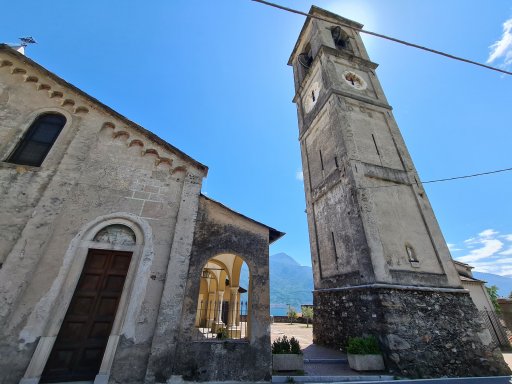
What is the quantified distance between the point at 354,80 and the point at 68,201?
54.7 ft

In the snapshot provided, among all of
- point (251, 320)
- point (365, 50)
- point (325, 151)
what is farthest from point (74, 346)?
point (365, 50)

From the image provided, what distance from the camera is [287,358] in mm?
6637

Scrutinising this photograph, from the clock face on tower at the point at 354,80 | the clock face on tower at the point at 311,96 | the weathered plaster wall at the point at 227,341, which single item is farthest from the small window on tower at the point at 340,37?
the weathered plaster wall at the point at 227,341

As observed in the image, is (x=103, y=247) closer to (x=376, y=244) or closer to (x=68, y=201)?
(x=68, y=201)

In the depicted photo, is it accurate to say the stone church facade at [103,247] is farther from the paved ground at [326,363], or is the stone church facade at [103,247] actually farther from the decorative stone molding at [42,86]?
the paved ground at [326,363]

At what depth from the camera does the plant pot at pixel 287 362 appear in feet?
21.4

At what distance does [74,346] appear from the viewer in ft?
17.6

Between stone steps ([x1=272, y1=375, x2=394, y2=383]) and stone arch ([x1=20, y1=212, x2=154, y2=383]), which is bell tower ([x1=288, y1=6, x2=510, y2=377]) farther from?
stone arch ([x1=20, y1=212, x2=154, y2=383])

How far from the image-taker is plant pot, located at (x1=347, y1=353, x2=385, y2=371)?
7.07 meters

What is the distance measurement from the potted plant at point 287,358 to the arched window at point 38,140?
8.85 m

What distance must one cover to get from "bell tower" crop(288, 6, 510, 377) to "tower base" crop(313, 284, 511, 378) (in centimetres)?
3

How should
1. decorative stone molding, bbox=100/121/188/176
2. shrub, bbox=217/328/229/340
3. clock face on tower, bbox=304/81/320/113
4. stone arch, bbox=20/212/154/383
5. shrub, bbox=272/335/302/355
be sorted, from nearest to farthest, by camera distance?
stone arch, bbox=20/212/154/383
shrub, bbox=217/328/229/340
shrub, bbox=272/335/302/355
decorative stone molding, bbox=100/121/188/176
clock face on tower, bbox=304/81/320/113

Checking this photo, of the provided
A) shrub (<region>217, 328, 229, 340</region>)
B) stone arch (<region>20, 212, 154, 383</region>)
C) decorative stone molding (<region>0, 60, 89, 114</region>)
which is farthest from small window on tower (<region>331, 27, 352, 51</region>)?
shrub (<region>217, 328, 229, 340</region>)

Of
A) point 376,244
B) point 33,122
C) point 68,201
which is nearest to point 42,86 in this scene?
point 33,122
